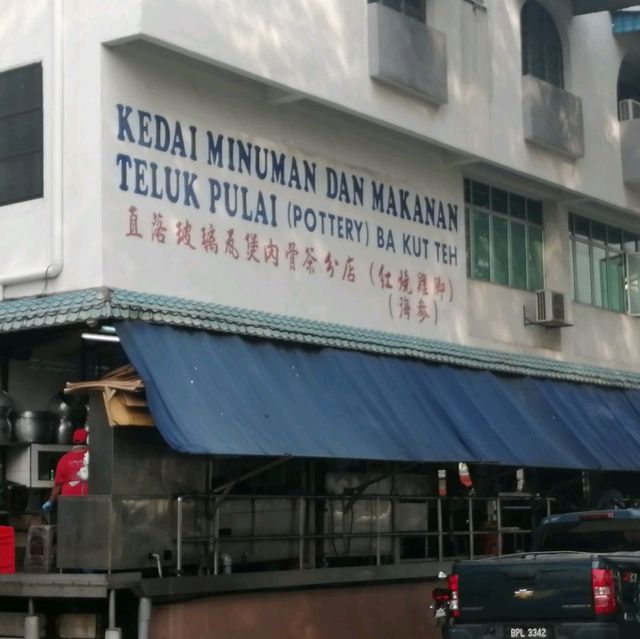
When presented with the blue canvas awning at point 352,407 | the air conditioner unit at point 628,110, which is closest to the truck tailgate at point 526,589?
the blue canvas awning at point 352,407

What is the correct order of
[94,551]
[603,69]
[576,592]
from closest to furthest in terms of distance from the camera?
1. [576,592]
2. [94,551]
3. [603,69]

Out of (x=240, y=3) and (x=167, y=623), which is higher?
(x=240, y=3)

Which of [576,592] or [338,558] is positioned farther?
[338,558]

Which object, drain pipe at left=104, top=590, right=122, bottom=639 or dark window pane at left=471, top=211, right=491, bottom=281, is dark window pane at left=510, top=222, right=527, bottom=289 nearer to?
dark window pane at left=471, top=211, right=491, bottom=281

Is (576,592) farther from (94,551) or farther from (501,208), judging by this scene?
(501,208)

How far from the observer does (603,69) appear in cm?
2245

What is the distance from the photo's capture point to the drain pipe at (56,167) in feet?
46.8

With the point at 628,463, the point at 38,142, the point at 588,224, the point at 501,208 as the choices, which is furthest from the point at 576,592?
the point at 588,224

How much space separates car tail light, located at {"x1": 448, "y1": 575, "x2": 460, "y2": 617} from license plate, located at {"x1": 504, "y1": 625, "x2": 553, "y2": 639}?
20.2 inches

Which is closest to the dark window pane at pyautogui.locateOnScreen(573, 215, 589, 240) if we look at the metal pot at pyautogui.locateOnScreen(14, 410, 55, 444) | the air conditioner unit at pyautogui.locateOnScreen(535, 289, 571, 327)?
the air conditioner unit at pyautogui.locateOnScreen(535, 289, 571, 327)

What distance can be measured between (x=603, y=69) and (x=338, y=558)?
392 inches

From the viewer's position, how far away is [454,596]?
12148 mm

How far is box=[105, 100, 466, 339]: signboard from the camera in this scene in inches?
573

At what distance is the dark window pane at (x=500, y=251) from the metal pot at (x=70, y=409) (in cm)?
764
